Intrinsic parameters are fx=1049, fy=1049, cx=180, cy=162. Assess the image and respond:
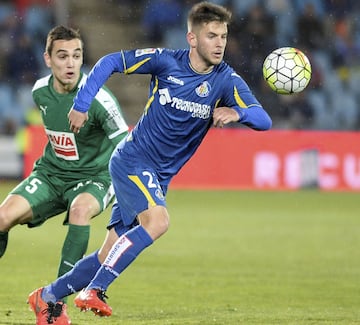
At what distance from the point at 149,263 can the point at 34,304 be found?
4315mm

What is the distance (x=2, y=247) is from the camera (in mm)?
8172

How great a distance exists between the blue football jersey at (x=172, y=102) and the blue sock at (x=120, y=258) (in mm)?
633

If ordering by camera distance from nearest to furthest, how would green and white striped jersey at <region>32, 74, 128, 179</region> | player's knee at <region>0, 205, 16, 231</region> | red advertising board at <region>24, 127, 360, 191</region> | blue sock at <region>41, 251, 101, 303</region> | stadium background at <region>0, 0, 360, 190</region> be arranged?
blue sock at <region>41, 251, 101, 303</region> < player's knee at <region>0, 205, 16, 231</region> < green and white striped jersey at <region>32, 74, 128, 179</region> < red advertising board at <region>24, 127, 360, 191</region> < stadium background at <region>0, 0, 360, 190</region>

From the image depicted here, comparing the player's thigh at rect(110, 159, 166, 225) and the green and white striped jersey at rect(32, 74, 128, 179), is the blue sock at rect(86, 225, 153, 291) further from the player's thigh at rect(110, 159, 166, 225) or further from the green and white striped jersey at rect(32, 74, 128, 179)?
the green and white striped jersey at rect(32, 74, 128, 179)

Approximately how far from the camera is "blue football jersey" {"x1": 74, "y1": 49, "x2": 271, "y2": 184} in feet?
23.5

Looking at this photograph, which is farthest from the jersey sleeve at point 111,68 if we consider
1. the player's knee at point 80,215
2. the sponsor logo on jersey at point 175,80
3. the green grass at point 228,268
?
the green grass at point 228,268

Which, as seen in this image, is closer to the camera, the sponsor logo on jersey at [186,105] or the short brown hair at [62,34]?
the sponsor logo on jersey at [186,105]

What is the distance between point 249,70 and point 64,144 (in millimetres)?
14147

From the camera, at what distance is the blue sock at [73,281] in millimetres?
7109

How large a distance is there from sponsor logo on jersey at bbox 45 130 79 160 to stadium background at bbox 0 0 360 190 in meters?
12.1

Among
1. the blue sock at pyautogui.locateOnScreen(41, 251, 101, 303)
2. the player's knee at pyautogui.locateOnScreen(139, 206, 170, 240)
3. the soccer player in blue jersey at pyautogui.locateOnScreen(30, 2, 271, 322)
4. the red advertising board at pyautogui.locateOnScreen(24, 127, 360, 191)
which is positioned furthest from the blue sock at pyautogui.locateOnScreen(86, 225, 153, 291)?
the red advertising board at pyautogui.locateOnScreen(24, 127, 360, 191)

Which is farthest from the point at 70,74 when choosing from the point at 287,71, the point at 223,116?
the point at 223,116

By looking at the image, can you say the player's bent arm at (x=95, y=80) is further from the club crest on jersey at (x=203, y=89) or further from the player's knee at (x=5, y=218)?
the player's knee at (x=5, y=218)

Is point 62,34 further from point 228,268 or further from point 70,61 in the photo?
point 228,268
